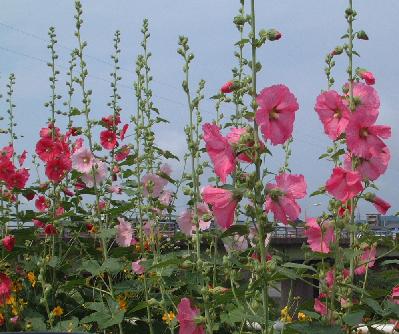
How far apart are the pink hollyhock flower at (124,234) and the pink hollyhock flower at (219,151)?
2.84 metres

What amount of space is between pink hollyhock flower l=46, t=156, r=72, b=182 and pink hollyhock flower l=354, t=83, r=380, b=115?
2.70m

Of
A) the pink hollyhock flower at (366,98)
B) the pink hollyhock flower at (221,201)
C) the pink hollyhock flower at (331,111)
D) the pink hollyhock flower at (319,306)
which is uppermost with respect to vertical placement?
the pink hollyhock flower at (366,98)

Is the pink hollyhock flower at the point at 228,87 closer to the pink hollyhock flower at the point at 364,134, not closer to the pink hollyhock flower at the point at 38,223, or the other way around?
the pink hollyhock flower at the point at 364,134

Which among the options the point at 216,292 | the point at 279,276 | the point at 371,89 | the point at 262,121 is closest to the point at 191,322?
the point at 216,292

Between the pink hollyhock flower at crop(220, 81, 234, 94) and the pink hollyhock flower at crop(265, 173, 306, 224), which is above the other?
the pink hollyhock flower at crop(220, 81, 234, 94)

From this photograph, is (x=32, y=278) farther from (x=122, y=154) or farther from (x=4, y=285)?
(x=122, y=154)

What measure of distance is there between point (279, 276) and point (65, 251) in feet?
12.8

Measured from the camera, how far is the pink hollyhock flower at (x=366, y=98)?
3.48 m

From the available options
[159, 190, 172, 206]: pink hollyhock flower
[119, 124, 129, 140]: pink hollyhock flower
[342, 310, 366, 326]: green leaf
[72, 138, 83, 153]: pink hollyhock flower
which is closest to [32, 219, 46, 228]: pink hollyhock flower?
[72, 138, 83, 153]: pink hollyhock flower

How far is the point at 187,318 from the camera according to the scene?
11.0ft

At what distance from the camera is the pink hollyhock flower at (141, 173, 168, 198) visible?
15.8 ft

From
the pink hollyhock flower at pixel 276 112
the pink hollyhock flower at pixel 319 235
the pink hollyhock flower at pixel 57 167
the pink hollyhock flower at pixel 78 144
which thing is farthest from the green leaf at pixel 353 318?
the pink hollyhock flower at pixel 57 167

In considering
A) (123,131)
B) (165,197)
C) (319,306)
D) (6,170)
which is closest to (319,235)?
(319,306)

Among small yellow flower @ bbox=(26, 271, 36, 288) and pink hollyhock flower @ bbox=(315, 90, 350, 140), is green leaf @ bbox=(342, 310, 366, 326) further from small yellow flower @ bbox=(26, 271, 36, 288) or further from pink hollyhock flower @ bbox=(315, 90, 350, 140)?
small yellow flower @ bbox=(26, 271, 36, 288)
